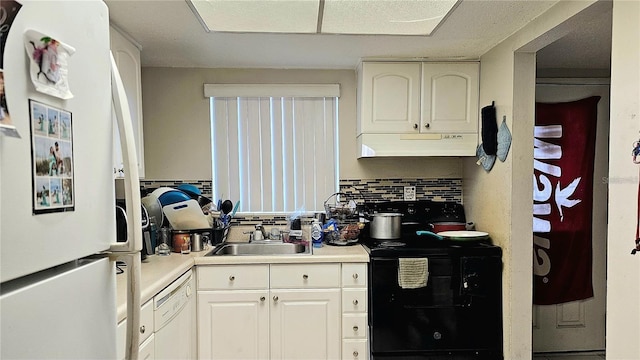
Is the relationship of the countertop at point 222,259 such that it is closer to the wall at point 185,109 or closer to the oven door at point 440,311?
the oven door at point 440,311

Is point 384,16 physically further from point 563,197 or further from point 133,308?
point 563,197

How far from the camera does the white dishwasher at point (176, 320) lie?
1.67 metres

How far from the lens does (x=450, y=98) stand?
2586 mm

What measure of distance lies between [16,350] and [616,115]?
5.83 ft

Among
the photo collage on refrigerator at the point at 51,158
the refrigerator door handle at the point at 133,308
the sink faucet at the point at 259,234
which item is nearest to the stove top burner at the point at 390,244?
the sink faucet at the point at 259,234

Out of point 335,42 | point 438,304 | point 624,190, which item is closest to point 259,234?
point 438,304

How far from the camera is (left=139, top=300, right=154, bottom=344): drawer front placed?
146cm

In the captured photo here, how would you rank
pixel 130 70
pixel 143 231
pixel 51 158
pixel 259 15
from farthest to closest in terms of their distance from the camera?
pixel 130 70 → pixel 143 231 → pixel 259 15 → pixel 51 158

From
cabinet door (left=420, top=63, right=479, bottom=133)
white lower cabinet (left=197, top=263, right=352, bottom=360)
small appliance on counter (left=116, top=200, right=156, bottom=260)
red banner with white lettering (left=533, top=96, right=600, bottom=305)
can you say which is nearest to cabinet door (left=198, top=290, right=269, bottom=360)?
white lower cabinet (left=197, top=263, right=352, bottom=360)

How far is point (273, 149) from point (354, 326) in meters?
1.36

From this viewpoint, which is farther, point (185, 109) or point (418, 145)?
point (185, 109)

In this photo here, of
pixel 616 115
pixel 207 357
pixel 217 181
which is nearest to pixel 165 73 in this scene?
pixel 217 181

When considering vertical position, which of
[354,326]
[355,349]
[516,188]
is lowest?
[355,349]

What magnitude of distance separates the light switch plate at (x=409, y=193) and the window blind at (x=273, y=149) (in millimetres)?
628
